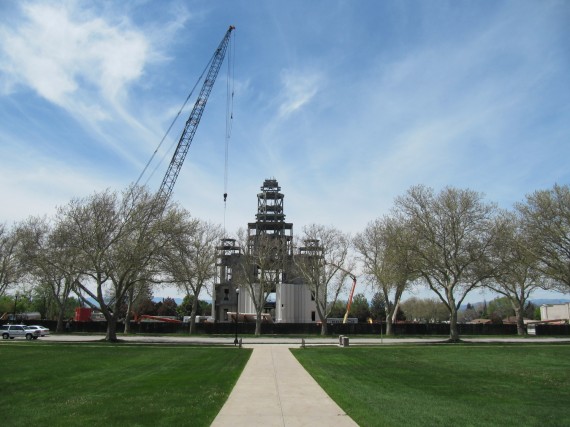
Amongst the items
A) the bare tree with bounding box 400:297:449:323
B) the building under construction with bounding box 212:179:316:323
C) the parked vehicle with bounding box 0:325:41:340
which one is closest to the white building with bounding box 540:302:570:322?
the bare tree with bounding box 400:297:449:323

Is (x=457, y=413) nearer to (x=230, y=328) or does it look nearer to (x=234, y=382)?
(x=234, y=382)

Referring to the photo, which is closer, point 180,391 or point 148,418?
point 148,418

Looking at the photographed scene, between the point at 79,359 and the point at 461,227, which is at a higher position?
the point at 461,227

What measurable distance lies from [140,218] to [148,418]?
37224 mm

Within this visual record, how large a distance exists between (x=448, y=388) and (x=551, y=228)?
122ft

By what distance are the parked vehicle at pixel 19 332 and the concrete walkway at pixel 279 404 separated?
4119cm

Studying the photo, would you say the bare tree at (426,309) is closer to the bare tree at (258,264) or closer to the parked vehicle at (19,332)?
the bare tree at (258,264)

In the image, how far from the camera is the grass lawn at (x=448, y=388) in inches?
455

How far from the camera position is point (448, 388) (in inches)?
665

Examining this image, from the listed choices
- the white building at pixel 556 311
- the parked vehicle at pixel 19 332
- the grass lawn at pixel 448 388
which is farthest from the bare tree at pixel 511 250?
the white building at pixel 556 311

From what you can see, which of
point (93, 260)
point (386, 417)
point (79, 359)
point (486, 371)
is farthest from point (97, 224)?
point (386, 417)

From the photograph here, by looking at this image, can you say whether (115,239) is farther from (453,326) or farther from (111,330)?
(453,326)

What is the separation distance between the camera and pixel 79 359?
25.9 metres

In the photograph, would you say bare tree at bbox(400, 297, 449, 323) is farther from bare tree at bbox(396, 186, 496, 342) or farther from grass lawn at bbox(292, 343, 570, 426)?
grass lawn at bbox(292, 343, 570, 426)
